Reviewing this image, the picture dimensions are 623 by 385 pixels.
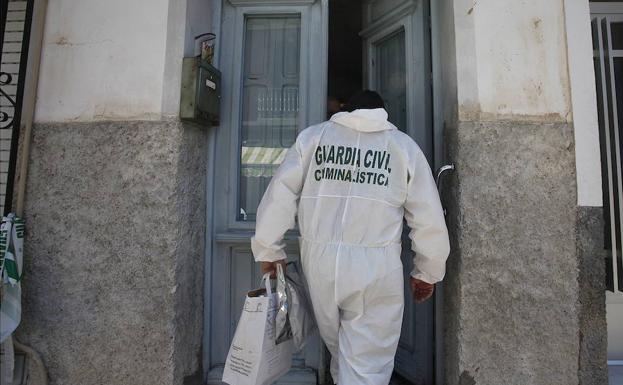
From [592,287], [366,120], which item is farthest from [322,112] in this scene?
[592,287]

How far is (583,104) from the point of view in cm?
225

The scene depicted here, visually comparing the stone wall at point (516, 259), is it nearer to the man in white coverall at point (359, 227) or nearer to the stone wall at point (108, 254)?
the man in white coverall at point (359, 227)

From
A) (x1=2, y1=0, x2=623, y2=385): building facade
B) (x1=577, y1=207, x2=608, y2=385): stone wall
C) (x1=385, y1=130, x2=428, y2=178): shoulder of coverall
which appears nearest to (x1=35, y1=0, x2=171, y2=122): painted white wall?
(x1=2, y1=0, x2=623, y2=385): building facade

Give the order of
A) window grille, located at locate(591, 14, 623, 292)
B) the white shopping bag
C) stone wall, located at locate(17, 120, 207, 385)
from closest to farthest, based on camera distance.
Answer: the white shopping bag
stone wall, located at locate(17, 120, 207, 385)
window grille, located at locate(591, 14, 623, 292)

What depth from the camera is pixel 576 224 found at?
2172mm

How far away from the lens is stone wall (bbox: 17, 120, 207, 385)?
2.28 m

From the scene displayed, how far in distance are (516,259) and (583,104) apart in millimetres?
985

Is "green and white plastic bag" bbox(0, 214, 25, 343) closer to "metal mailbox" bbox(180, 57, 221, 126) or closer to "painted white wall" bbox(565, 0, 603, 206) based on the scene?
"metal mailbox" bbox(180, 57, 221, 126)

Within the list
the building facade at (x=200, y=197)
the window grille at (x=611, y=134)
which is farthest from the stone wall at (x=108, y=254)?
the window grille at (x=611, y=134)

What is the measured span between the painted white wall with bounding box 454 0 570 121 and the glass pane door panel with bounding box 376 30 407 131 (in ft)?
2.32

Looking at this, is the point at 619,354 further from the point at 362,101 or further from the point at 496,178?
the point at 362,101

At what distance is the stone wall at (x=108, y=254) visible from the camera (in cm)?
228

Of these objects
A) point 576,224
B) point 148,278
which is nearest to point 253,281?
point 148,278

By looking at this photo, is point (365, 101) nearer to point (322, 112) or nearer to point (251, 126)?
point (322, 112)
